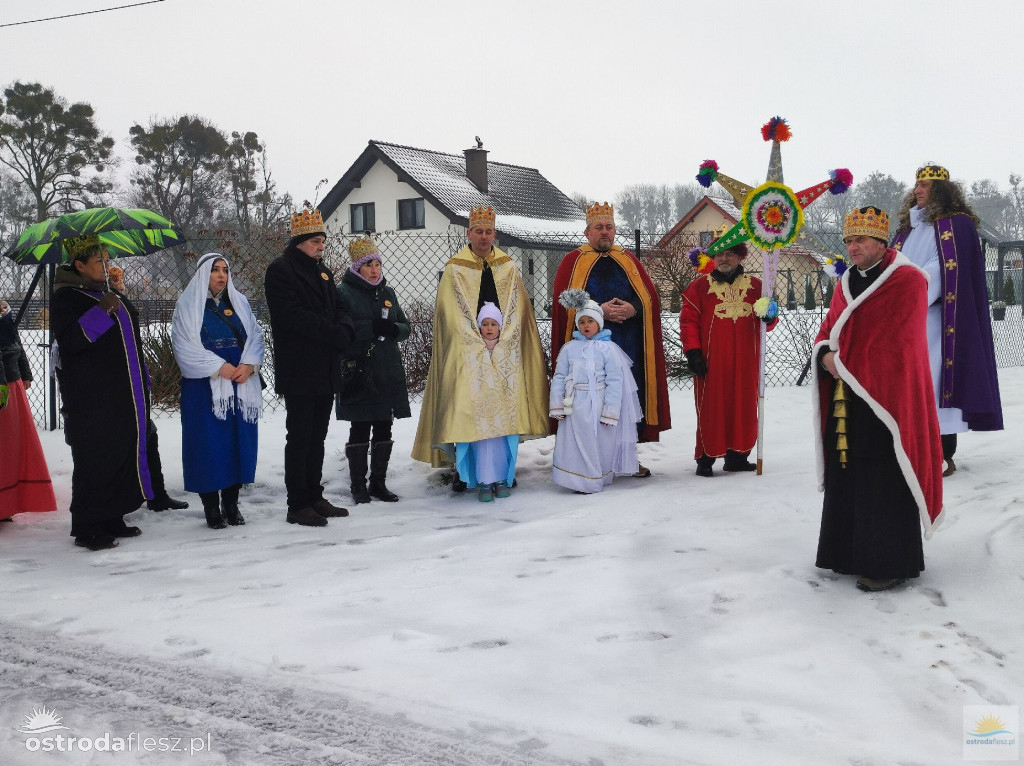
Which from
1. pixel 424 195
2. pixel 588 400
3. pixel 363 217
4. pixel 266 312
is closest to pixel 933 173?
pixel 588 400

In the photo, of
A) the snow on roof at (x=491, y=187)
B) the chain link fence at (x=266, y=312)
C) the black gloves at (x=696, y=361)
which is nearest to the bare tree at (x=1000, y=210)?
the snow on roof at (x=491, y=187)

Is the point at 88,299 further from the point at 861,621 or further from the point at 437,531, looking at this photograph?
the point at 861,621

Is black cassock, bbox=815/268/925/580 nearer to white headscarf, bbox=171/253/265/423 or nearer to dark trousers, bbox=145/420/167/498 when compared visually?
white headscarf, bbox=171/253/265/423

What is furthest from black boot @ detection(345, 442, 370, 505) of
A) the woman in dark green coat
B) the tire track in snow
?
the tire track in snow

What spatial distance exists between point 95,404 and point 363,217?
24.0 metres

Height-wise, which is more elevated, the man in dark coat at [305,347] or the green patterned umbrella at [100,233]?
the green patterned umbrella at [100,233]

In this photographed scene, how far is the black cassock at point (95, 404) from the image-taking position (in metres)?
5.23

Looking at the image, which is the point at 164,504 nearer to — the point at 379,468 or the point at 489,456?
the point at 379,468

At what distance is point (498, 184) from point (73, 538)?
25819 mm

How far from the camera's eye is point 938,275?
5875mm

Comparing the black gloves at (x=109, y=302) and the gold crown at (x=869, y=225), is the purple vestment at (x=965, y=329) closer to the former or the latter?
the gold crown at (x=869, y=225)

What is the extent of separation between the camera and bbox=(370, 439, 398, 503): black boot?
6.54m

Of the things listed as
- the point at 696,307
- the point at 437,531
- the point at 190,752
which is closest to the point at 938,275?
the point at 696,307

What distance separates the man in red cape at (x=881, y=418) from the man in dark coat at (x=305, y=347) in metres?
3.03
